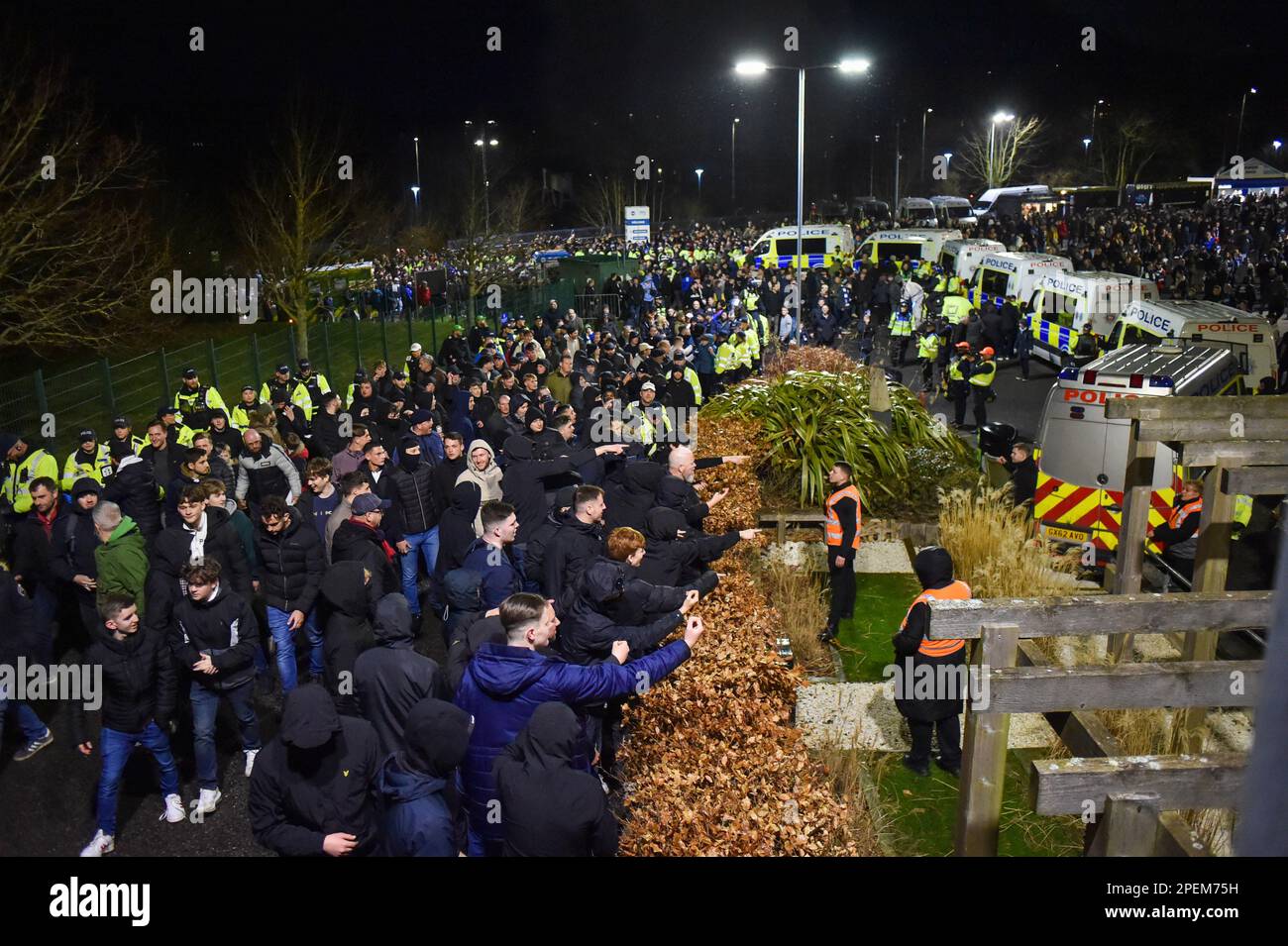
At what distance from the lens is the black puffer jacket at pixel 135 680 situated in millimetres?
5883

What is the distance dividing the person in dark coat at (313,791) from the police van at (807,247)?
3369 cm

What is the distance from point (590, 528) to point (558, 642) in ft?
2.93

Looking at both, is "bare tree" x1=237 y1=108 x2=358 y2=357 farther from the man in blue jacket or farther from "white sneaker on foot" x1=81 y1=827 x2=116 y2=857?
the man in blue jacket

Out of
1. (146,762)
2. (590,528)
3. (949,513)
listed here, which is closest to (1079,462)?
(949,513)

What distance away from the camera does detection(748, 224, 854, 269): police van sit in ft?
122

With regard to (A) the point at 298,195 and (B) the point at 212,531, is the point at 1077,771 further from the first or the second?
(A) the point at 298,195

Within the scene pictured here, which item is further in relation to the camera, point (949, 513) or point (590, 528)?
point (949, 513)

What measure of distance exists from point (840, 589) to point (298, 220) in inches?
730

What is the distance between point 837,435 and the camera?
12.0m

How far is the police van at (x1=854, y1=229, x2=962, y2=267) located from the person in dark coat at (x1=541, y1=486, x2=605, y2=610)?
29.6 metres

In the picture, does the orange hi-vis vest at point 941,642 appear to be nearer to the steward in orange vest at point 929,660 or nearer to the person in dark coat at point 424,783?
the steward in orange vest at point 929,660

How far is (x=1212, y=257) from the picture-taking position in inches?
1319

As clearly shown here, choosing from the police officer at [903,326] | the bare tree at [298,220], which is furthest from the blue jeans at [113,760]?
the police officer at [903,326]

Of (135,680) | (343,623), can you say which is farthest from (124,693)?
(343,623)
